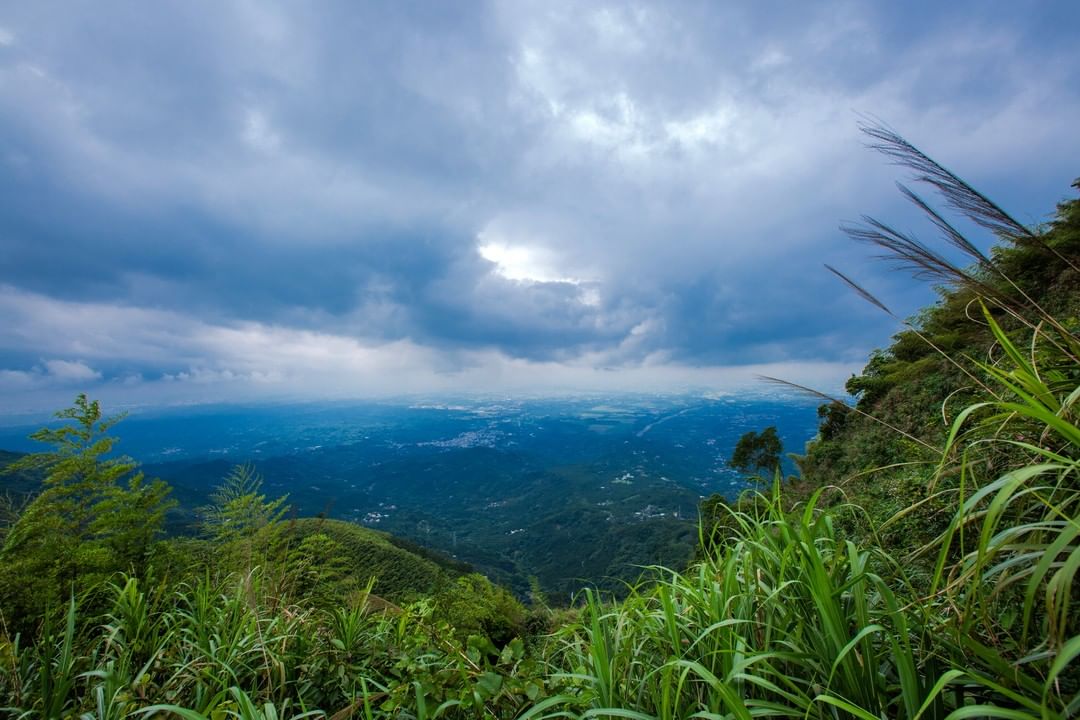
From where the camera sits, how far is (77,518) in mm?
7984

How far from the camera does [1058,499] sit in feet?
4.45

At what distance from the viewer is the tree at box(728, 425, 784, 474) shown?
66.8ft

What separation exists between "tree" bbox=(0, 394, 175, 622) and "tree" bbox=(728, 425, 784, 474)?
Result: 2275cm

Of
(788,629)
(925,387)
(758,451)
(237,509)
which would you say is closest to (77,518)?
(237,509)

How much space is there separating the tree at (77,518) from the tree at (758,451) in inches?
896

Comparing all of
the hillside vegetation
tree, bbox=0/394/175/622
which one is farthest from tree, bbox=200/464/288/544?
the hillside vegetation

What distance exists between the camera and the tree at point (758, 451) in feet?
66.8

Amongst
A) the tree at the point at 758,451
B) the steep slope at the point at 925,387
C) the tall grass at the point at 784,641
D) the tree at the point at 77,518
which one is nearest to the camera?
the tall grass at the point at 784,641

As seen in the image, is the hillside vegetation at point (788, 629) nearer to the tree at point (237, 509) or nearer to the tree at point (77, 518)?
the tree at point (237, 509)

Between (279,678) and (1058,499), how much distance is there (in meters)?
3.82

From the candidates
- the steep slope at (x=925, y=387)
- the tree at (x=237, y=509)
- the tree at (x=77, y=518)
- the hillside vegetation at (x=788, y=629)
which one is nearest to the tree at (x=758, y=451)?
the steep slope at (x=925, y=387)

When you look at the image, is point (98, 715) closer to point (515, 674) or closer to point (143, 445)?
point (515, 674)

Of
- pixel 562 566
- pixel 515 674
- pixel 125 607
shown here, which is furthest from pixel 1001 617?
pixel 562 566

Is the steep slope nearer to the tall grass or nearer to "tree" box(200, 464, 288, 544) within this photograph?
the tall grass
